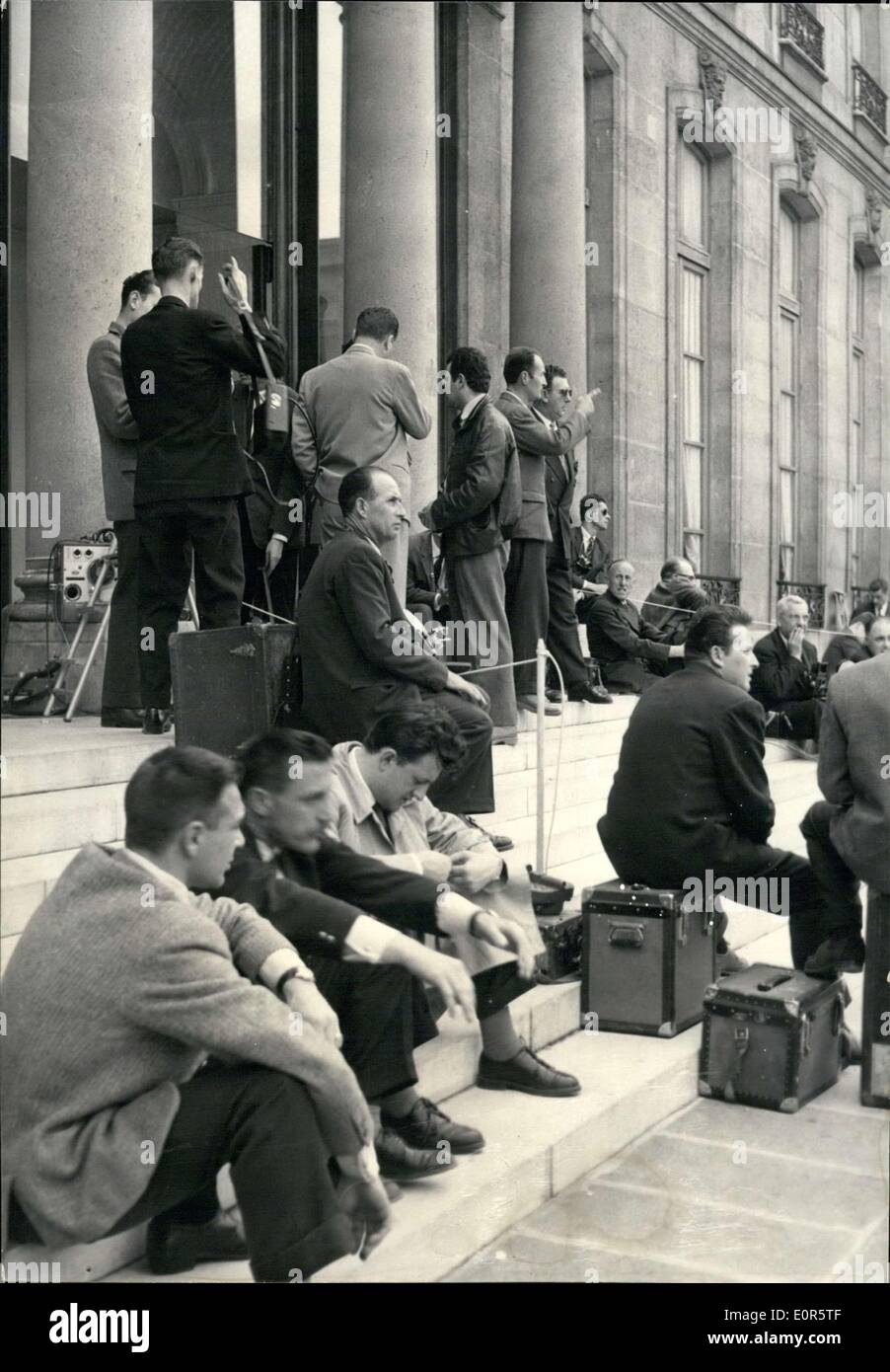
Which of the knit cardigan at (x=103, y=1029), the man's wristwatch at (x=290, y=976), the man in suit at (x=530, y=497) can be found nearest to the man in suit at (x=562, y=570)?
the man in suit at (x=530, y=497)

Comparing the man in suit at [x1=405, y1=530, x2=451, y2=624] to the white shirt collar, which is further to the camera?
the man in suit at [x1=405, y1=530, x2=451, y2=624]

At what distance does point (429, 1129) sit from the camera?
459cm

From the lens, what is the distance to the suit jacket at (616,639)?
11.1 metres

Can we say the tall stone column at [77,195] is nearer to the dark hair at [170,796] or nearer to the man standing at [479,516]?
the man standing at [479,516]

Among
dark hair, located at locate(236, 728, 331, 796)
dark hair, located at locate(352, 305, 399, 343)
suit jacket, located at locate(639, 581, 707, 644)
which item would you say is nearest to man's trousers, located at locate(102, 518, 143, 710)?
dark hair, located at locate(352, 305, 399, 343)

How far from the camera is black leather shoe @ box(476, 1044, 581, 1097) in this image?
17.4 ft

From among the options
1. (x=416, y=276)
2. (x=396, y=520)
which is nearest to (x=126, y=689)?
(x=396, y=520)

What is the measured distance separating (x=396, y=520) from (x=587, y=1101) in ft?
7.73

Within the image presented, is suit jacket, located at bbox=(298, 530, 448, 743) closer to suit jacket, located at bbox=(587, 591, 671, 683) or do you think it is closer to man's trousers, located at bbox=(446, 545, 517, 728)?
man's trousers, located at bbox=(446, 545, 517, 728)

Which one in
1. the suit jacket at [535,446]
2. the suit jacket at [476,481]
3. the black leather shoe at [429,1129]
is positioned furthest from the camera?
the suit jacket at [535,446]

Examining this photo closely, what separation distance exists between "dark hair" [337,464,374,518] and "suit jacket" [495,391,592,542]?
9.09ft

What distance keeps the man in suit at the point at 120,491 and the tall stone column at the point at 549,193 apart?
6.32 metres
